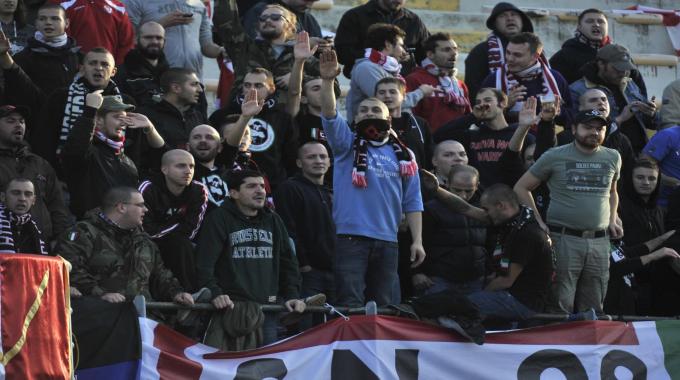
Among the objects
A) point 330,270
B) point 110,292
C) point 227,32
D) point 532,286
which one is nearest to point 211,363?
point 110,292

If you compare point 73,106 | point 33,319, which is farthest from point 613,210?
point 33,319

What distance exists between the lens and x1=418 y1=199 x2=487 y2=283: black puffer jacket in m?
11.6

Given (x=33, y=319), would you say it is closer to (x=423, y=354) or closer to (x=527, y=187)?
(x=423, y=354)

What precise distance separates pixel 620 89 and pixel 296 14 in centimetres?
299

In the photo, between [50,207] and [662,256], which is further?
[662,256]

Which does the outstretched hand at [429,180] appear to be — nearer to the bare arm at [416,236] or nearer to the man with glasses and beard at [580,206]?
the bare arm at [416,236]

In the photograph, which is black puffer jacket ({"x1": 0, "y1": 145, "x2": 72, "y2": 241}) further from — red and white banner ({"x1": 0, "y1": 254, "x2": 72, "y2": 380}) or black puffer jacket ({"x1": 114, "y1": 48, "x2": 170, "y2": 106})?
red and white banner ({"x1": 0, "y1": 254, "x2": 72, "y2": 380})

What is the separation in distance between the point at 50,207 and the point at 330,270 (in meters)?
2.00

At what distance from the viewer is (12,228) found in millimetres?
10344

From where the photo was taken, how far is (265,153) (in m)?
12.4

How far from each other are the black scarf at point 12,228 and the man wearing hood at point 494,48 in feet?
17.4

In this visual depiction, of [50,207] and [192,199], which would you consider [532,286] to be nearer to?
[192,199]

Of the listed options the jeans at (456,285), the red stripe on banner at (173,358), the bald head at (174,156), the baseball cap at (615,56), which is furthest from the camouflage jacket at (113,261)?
the baseball cap at (615,56)

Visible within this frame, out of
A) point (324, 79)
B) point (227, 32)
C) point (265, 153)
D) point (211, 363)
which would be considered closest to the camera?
point (211, 363)
